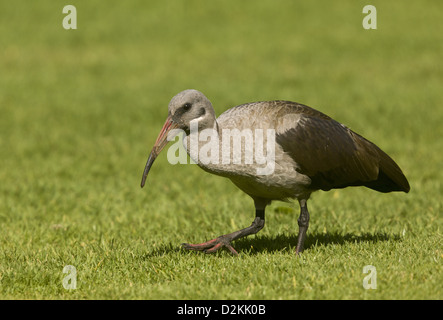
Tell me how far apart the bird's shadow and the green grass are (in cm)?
3

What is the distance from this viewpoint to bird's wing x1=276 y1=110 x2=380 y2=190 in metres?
5.83

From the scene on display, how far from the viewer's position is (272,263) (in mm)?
5535

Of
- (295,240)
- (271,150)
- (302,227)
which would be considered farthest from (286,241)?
(271,150)

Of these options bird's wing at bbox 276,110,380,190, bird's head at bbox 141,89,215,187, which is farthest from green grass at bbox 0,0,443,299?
bird's head at bbox 141,89,215,187

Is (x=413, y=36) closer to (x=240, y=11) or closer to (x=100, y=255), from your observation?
(x=240, y=11)

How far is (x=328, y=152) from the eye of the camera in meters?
6.01

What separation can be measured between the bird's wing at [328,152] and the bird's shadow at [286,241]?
2.04 ft

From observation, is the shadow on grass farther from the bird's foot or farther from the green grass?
the bird's foot

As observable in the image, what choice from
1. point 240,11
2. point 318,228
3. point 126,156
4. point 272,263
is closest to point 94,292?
point 272,263

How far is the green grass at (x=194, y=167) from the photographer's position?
546 cm

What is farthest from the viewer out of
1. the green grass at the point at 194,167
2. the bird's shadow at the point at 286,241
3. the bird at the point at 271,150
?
the bird's shadow at the point at 286,241

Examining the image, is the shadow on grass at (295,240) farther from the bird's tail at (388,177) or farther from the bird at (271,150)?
the bird's tail at (388,177)

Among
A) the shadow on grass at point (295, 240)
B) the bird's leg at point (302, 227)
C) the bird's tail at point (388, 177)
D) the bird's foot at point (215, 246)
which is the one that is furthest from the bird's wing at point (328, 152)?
the bird's foot at point (215, 246)
